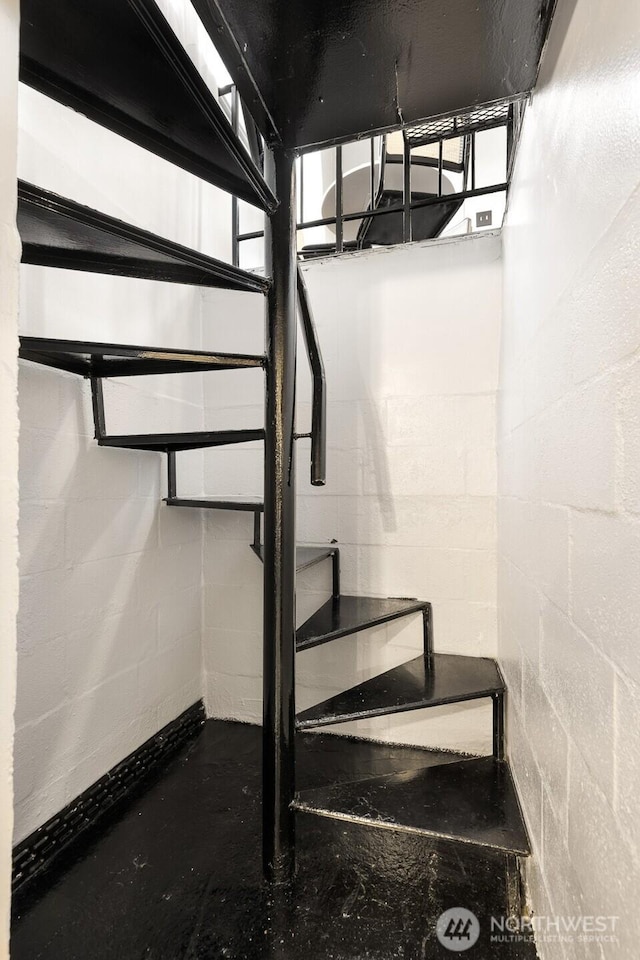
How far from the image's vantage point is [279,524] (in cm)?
142

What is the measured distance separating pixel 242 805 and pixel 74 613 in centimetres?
96

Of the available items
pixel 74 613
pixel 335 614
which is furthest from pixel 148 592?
pixel 335 614

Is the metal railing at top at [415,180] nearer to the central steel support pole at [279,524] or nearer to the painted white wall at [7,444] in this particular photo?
the central steel support pole at [279,524]

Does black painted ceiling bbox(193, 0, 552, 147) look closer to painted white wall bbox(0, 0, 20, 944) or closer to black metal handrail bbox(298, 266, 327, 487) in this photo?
black metal handrail bbox(298, 266, 327, 487)

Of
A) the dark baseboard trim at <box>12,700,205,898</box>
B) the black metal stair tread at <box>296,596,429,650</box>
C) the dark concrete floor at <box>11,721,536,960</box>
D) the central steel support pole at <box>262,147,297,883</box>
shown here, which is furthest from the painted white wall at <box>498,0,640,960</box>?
the dark baseboard trim at <box>12,700,205,898</box>

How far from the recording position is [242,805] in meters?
1.69

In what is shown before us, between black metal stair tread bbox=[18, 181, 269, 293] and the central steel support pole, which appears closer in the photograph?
black metal stair tread bbox=[18, 181, 269, 293]

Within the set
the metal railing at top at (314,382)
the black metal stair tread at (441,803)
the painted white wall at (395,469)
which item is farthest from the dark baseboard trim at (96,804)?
the metal railing at top at (314,382)

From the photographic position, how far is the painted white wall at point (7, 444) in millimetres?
622

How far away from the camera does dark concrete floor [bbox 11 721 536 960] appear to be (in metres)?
1.18

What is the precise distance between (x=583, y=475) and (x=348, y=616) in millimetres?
1240

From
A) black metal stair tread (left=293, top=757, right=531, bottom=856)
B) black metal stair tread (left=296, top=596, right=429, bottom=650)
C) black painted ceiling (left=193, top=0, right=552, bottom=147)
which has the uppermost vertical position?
black painted ceiling (left=193, top=0, right=552, bottom=147)

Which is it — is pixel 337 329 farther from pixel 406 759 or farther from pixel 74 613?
pixel 406 759

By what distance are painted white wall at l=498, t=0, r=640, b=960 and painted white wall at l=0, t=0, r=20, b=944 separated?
0.86 metres
